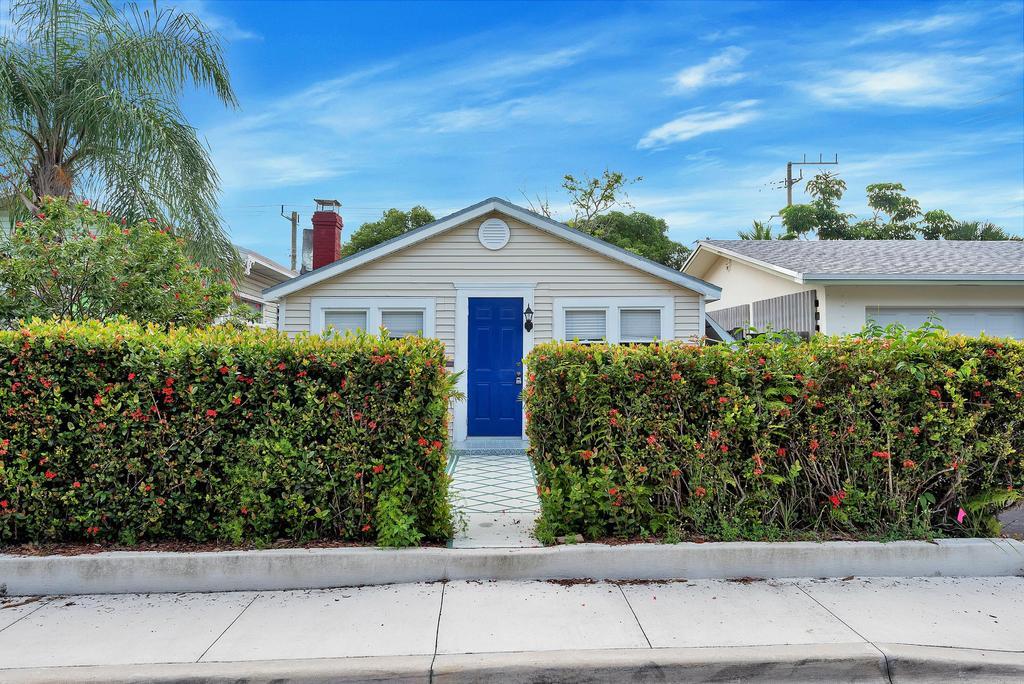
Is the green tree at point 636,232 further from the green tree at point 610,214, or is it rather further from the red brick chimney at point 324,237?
the red brick chimney at point 324,237

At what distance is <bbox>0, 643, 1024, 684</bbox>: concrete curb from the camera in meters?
2.91

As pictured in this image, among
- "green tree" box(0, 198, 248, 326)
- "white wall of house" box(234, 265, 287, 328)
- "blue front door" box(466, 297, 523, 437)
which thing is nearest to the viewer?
"green tree" box(0, 198, 248, 326)

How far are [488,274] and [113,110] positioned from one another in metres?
6.48

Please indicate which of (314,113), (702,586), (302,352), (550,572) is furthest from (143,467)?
(314,113)

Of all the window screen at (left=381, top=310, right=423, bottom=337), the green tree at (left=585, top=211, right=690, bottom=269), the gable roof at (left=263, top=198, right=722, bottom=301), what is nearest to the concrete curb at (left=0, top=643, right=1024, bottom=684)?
the gable roof at (left=263, top=198, right=722, bottom=301)

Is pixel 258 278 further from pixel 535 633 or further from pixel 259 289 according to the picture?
pixel 535 633

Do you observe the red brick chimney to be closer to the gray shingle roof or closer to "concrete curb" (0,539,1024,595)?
"concrete curb" (0,539,1024,595)

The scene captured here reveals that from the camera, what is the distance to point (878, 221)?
3272cm

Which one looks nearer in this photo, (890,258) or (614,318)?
(614,318)

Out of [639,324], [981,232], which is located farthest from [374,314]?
[981,232]

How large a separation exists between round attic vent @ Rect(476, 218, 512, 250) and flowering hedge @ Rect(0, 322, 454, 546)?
5.77m

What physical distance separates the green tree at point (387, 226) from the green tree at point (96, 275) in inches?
1116

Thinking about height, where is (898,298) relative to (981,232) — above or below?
below

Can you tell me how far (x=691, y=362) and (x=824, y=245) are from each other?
498 inches
